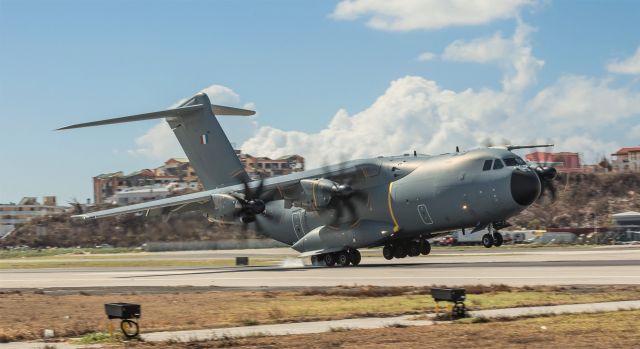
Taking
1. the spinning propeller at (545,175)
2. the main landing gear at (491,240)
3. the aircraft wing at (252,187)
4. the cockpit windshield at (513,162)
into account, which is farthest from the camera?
the aircraft wing at (252,187)

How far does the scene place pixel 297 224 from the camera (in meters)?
43.2

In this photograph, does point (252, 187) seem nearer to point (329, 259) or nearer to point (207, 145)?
point (329, 259)

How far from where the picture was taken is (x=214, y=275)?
122 ft

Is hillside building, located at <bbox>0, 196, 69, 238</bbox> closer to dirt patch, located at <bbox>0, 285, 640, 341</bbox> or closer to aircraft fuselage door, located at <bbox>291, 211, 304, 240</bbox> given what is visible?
aircraft fuselage door, located at <bbox>291, 211, 304, 240</bbox>

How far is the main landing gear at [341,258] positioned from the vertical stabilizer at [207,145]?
6.98m

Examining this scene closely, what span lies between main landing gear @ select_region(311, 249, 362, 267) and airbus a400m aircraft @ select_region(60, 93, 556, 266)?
0.16 ft

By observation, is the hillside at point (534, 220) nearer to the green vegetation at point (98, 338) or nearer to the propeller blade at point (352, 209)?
Result: the propeller blade at point (352, 209)

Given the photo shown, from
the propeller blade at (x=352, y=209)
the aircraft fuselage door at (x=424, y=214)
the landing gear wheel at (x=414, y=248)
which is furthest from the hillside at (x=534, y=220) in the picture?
the aircraft fuselage door at (x=424, y=214)

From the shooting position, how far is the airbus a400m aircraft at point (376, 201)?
35.8 m

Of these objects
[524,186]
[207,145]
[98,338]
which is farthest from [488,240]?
[98,338]

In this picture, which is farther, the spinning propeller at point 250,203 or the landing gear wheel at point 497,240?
the spinning propeller at point 250,203

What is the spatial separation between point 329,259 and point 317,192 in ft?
13.2

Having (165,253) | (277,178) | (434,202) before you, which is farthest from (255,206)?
(165,253)

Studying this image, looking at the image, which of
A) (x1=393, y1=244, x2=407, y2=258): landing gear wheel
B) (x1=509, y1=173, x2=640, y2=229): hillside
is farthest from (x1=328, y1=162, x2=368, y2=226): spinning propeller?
(x1=509, y1=173, x2=640, y2=229): hillside
